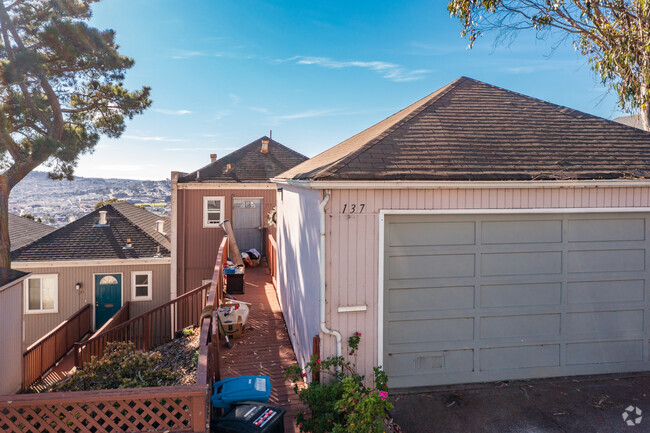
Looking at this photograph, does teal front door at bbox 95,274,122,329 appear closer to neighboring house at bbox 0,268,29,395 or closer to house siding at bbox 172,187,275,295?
house siding at bbox 172,187,275,295

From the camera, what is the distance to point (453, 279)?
211 inches

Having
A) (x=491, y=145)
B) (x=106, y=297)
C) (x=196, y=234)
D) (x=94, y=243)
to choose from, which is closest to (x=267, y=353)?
(x=491, y=145)

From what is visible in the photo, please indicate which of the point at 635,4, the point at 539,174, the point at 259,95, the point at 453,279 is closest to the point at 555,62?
the point at 635,4

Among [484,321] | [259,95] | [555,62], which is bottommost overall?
[484,321]


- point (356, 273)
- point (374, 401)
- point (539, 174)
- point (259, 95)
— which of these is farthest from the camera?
point (259, 95)

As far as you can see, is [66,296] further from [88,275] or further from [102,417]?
[102,417]

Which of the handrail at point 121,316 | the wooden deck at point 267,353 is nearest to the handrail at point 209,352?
the wooden deck at point 267,353

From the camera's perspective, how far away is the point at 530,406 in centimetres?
490

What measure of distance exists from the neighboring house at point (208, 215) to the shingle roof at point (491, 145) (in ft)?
36.0

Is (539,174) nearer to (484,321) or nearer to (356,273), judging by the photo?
(484,321)

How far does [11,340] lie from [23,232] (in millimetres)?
14029

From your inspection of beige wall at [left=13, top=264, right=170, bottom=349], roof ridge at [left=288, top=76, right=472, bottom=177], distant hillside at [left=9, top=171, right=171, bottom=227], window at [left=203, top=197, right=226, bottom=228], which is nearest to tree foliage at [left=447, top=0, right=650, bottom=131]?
roof ridge at [left=288, top=76, right=472, bottom=177]

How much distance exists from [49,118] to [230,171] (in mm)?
7708

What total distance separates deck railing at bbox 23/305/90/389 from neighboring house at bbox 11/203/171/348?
925 mm
